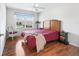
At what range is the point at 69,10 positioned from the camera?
1.41m

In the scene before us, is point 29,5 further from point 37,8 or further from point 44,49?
point 44,49

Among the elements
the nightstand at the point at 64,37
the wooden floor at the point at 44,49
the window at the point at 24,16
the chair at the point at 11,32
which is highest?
the window at the point at 24,16

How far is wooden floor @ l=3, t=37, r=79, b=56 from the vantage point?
1384mm

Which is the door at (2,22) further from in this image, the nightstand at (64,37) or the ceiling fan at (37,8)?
the nightstand at (64,37)

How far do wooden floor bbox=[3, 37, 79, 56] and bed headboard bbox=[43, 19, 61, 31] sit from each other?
28cm

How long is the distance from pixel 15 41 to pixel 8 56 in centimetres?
28

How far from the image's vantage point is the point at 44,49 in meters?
1.54

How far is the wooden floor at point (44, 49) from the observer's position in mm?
1384

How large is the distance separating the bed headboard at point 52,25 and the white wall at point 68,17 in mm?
68

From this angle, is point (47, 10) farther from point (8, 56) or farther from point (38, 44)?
point (8, 56)

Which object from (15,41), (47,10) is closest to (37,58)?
(15,41)

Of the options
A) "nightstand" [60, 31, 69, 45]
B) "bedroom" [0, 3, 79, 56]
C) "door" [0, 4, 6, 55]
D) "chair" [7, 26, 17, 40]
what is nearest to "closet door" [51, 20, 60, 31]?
"bedroom" [0, 3, 79, 56]

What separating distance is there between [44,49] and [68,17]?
70 centimetres

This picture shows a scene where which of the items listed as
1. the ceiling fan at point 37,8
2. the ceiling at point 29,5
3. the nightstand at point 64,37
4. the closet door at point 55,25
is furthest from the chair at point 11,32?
the nightstand at point 64,37
